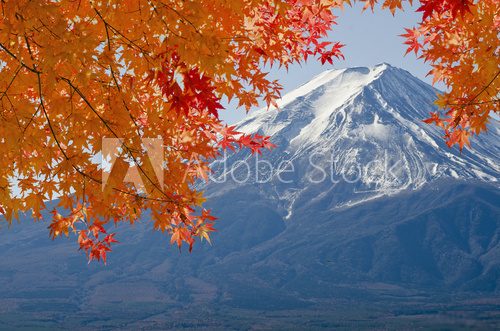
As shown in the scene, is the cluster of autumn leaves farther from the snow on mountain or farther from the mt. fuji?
the snow on mountain

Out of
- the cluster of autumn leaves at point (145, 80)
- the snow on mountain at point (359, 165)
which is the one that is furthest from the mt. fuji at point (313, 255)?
the cluster of autumn leaves at point (145, 80)

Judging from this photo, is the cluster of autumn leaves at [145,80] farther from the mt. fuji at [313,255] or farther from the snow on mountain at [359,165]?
the snow on mountain at [359,165]

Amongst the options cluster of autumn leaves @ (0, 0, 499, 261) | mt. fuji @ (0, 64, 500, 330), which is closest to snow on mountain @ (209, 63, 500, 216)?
mt. fuji @ (0, 64, 500, 330)

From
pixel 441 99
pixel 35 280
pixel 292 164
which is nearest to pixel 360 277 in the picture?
pixel 292 164

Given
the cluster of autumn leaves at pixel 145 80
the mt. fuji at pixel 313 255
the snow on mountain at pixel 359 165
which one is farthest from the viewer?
the snow on mountain at pixel 359 165

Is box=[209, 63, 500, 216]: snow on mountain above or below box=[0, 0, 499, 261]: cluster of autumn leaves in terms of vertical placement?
above

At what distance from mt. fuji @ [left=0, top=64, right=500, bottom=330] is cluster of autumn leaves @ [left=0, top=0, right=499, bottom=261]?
310 feet

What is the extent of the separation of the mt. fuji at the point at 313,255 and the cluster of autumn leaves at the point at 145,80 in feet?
310

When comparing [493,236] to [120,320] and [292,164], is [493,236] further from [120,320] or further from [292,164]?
[120,320]

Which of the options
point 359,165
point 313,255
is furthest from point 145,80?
point 359,165

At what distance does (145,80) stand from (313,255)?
14420 cm

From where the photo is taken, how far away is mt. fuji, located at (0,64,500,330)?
10912 centimetres

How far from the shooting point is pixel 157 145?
4254mm

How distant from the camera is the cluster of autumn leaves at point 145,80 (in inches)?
120
